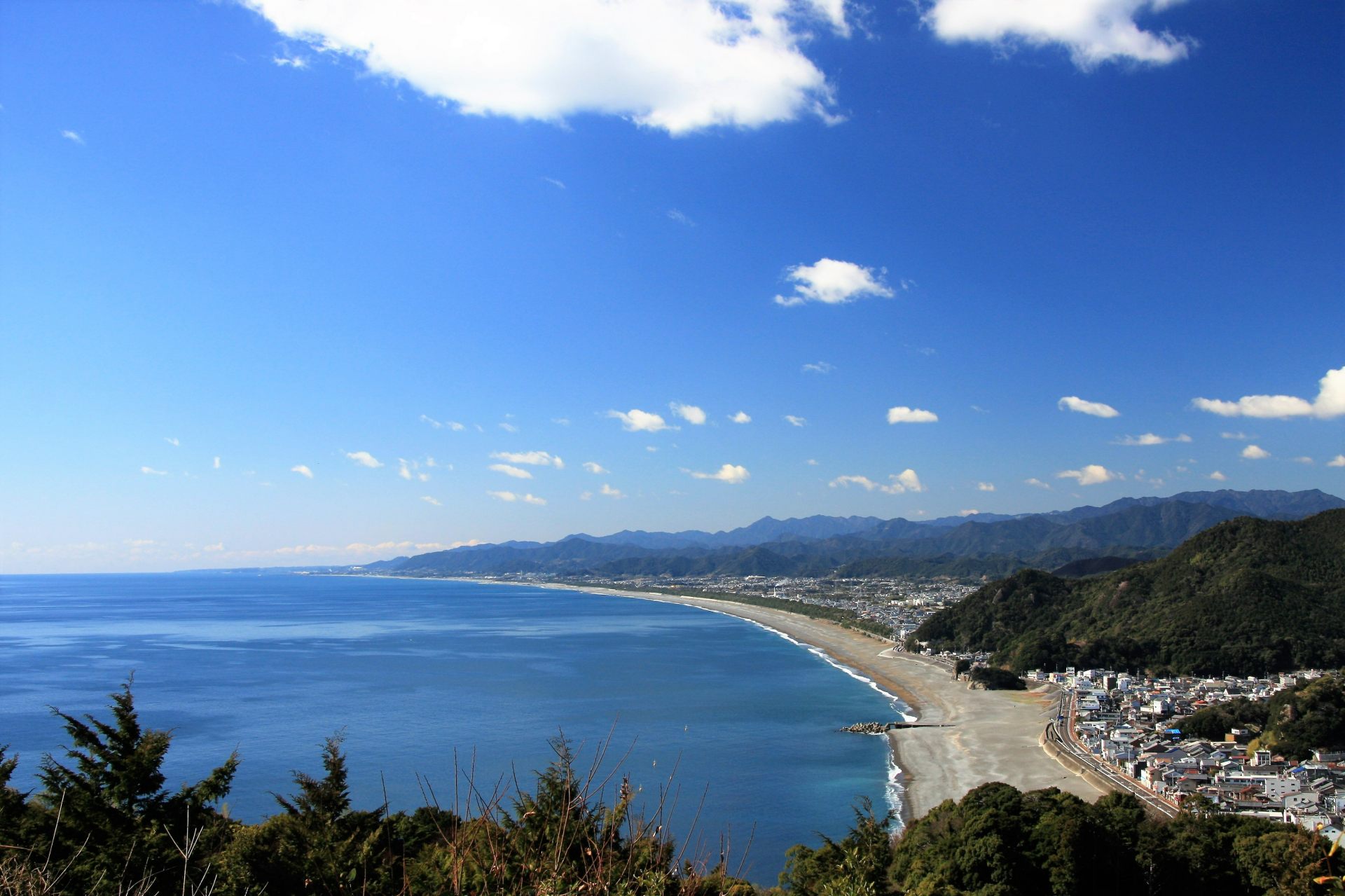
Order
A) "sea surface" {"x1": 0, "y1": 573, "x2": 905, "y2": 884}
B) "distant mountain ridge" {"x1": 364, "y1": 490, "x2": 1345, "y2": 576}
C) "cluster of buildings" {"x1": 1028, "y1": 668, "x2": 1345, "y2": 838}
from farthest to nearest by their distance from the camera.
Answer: "distant mountain ridge" {"x1": 364, "y1": 490, "x2": 1345, "y2": 576}
"sea surface" {"x1": 0, "y1": 573, "x2": 905, "y2": 884}
"cluster of buildings" {"x1": 1028, "y1": 668, "x2": 1345, "y2": 838}

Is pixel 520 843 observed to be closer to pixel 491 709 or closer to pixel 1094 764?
pixel 1094 764

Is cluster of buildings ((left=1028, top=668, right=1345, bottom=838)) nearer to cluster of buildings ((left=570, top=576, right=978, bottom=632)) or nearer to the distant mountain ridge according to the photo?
cluster of buildings ((left=570, top=576, right=978, bottom=632))

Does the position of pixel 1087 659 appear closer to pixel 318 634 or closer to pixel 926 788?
pixel 926 788

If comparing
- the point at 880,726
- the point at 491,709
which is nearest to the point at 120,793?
the point at 491,709

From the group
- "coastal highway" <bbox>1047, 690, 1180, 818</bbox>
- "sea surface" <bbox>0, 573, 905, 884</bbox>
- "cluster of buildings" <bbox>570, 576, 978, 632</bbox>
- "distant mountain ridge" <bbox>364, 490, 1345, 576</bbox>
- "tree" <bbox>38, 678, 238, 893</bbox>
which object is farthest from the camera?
"distant mountain ridge" <bbox>364, 490, 1345, 576</bbox>

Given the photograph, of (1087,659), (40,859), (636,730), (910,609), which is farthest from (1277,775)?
(910,609)

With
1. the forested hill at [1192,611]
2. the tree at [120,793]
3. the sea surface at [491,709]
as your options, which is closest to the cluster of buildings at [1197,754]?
the forested hill at [1192,611]

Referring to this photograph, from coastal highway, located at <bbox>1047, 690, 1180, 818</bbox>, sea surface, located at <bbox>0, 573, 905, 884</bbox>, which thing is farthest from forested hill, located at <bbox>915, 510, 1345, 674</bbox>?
sea surface, located at <bbox>0, 573, 905, 884</bbox>
